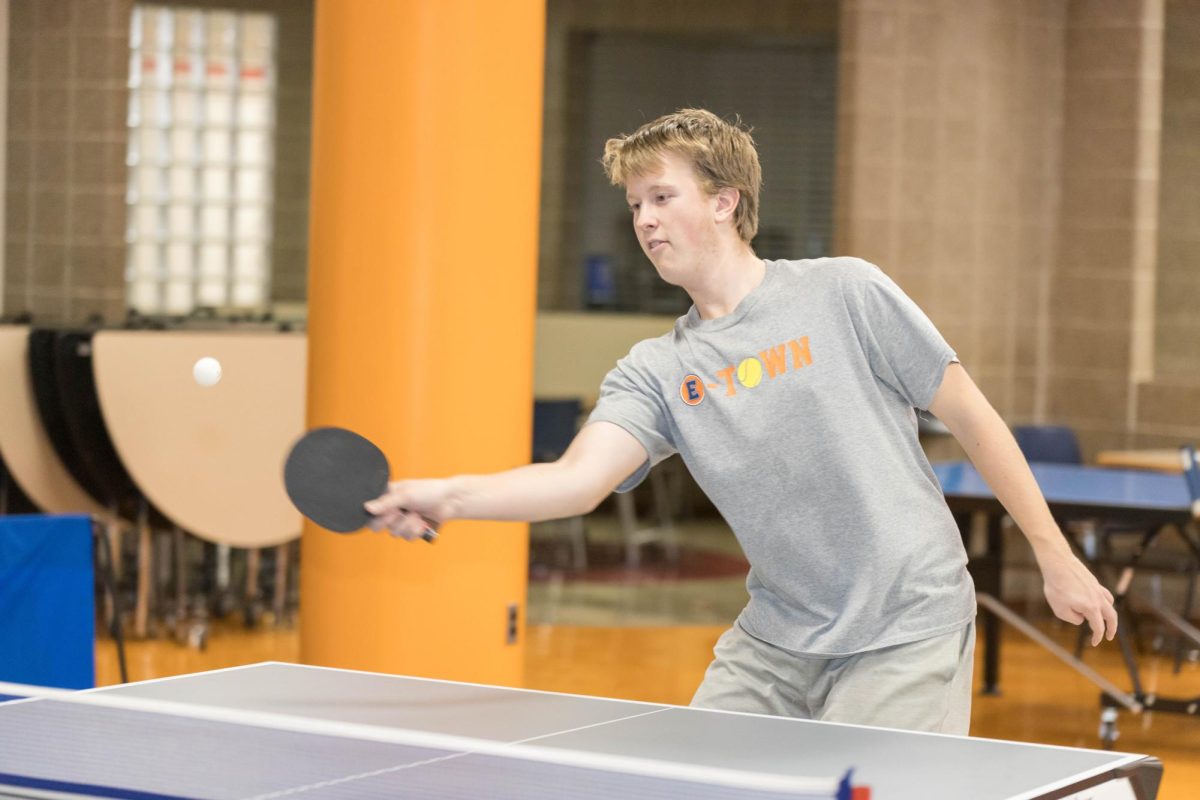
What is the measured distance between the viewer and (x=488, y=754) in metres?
2.31

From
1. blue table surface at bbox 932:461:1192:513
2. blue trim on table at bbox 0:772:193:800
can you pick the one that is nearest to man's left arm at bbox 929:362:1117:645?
blue trim on table at bbox 0:772:193:800

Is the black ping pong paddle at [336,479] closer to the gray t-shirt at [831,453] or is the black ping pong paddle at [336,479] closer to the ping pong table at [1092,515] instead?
the gray t-shirt at [831,453]

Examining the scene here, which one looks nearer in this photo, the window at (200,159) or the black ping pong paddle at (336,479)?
the black ping pong paddle at (336,479)

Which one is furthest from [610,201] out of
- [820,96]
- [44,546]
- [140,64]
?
[44,546]

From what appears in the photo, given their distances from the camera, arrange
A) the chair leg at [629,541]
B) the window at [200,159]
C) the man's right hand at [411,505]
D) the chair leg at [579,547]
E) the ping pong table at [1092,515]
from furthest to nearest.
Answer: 1. the window at [200,159]
2. the chair leg at [629,541]
3. the chair leg at [579,547]
4. the ping pong table at [1092,515]
5. the man's right hand at [411,505]

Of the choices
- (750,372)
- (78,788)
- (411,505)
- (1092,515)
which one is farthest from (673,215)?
(1092,515)

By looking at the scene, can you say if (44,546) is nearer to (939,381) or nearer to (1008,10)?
(939,381)

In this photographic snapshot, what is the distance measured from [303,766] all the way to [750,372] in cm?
→ 83

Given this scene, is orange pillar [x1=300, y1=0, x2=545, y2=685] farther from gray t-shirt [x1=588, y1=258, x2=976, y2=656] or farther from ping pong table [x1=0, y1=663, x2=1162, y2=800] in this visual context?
gray t-shirt [x1=588, y1=258, x2=976, y2=656]

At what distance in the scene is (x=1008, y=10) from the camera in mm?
8750

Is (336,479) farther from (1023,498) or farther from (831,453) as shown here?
(1023,498)

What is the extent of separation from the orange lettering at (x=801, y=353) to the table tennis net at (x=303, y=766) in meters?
0.63

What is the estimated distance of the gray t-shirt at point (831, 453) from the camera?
254cm

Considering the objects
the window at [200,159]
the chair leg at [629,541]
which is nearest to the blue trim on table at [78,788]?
the chair leg at [629,541]
